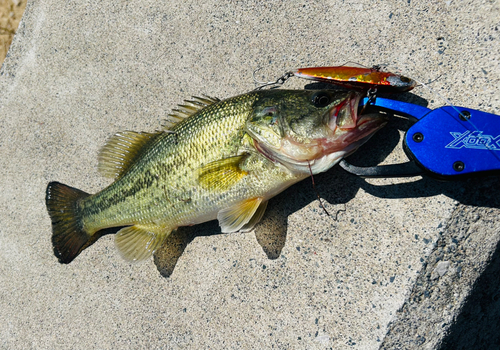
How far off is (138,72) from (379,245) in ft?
8.22

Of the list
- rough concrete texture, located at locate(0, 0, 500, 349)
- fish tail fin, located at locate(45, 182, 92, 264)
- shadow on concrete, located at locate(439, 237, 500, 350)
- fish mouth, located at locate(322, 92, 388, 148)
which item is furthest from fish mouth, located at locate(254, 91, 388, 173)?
fish tail fin, located at locate(45, 182, 92, 264)

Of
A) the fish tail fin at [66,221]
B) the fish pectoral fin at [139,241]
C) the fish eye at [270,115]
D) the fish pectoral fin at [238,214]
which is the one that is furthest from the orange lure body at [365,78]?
the fish tail fin at [66,221]

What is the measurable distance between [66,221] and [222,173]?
1.67 metres

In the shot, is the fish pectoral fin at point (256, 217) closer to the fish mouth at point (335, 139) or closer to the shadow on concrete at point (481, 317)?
the fish mouth at point (335, 139)

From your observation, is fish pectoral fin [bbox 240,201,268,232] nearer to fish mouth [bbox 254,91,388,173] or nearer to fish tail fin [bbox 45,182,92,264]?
fish mouth [bbox 254,91,388,173]

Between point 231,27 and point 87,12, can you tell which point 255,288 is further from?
point 87,12

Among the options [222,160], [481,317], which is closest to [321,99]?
[222,160]

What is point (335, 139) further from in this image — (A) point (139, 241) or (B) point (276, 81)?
(A) point (139, 241)

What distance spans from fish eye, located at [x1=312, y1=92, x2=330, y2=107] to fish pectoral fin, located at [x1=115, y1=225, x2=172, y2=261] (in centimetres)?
139

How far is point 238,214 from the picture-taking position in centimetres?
212

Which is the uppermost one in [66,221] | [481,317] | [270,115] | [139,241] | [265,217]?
[270,115]

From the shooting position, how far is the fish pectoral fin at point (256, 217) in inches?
86.3

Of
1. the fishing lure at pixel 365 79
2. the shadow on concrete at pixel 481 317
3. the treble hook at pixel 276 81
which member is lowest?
the shadow on concrete at pixel 481 317

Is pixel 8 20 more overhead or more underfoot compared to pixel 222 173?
more underfoot
